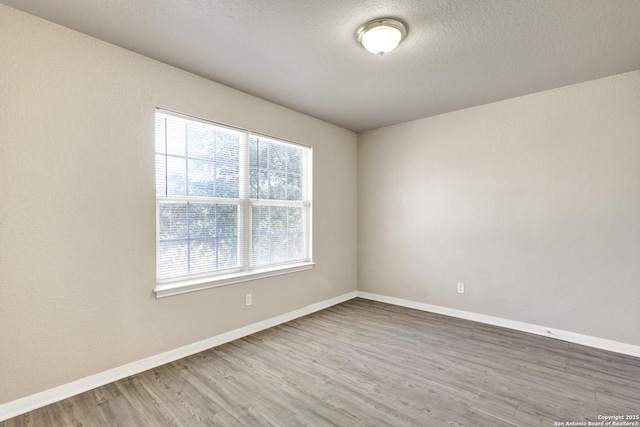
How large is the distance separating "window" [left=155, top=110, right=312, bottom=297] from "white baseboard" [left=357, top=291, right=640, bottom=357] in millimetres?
1580

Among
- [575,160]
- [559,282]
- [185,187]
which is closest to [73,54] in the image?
[185,187]

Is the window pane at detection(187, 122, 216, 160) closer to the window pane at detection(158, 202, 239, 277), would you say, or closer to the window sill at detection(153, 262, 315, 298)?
the window pane at detection(158, 202, 239, 277)

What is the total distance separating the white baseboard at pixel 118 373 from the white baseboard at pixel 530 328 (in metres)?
1.80

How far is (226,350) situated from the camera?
2875mm

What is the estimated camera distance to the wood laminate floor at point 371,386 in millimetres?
1925

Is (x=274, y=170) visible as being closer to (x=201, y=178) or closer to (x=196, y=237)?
(x=201, y=178)

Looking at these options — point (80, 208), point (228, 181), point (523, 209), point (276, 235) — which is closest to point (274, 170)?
point (228, 181)

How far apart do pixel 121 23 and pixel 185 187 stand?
4.31 ft

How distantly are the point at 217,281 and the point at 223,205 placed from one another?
2.52ft

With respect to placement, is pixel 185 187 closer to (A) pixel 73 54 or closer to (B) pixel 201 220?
(B) pixel 201 220

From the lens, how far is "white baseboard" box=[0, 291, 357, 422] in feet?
6.48

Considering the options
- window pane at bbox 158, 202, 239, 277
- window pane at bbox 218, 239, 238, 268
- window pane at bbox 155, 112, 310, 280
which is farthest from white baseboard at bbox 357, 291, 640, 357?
window pane at bbox 158, 202, 239, 277

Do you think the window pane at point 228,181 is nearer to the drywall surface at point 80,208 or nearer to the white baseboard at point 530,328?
the drywall surface at point 80,208

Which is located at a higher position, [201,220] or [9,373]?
[201,220]
